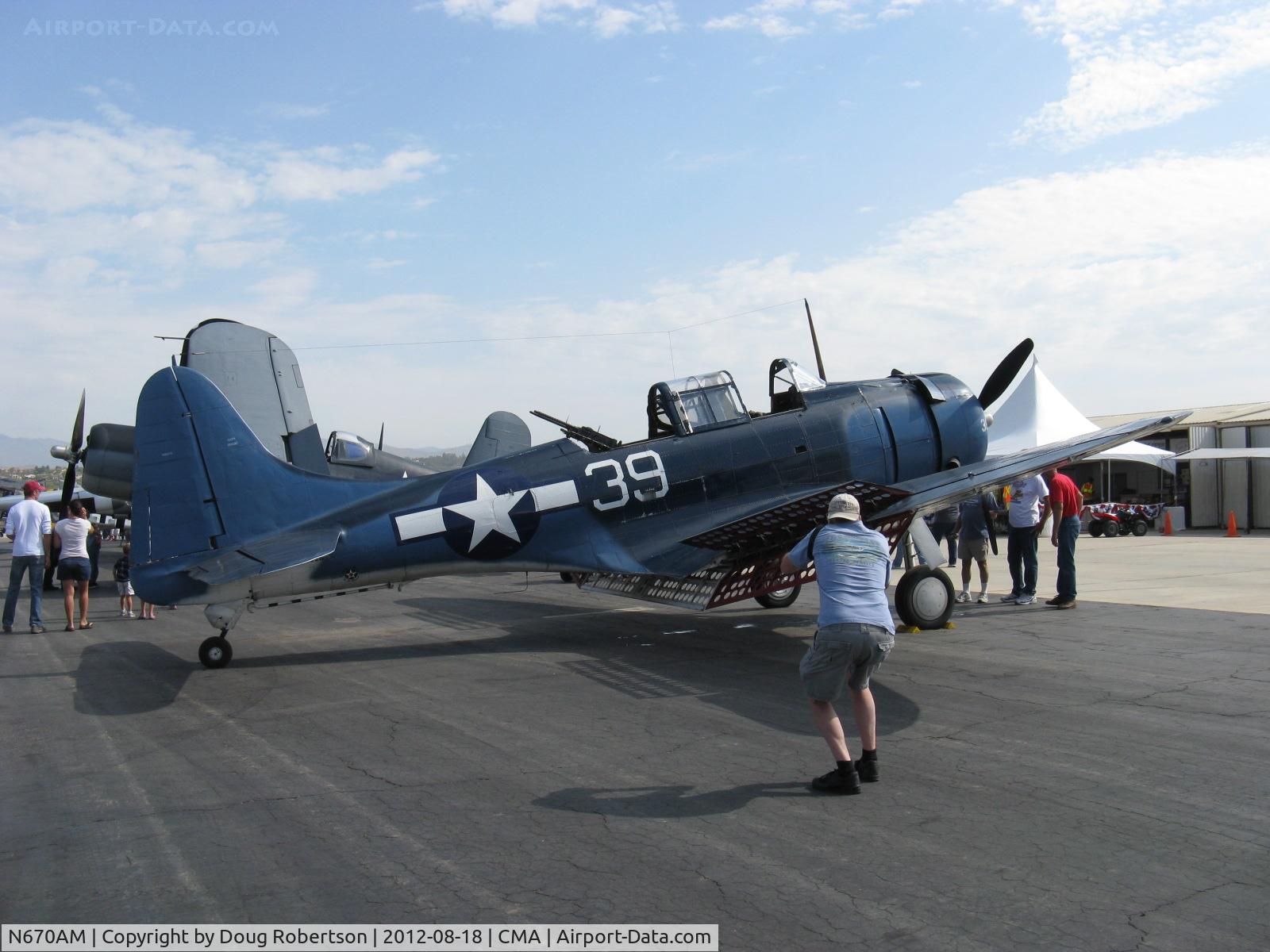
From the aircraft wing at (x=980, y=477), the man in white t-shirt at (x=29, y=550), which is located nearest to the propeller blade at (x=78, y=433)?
the man in white t-shirt at (x=29, y=550)

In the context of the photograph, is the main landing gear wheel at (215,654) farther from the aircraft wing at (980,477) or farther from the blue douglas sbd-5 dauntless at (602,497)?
the aircraft wing at (980,477)

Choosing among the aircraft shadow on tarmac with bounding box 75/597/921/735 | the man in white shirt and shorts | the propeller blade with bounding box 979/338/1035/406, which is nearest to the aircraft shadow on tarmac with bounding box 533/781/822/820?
the man in white shirt and shorts

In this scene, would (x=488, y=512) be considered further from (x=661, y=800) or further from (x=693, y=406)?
(x=661, y=800)

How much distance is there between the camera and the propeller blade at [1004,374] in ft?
41.7

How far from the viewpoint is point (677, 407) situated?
10586 millimetres

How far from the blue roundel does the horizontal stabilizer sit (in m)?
1.14

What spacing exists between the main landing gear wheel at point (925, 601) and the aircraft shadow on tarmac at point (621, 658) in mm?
1192

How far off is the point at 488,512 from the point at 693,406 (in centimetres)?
262

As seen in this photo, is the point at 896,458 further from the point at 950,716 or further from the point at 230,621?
the point at 230,621

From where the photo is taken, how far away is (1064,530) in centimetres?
1177

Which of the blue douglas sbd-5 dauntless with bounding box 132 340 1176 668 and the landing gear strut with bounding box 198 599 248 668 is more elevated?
the blue douglas sbd-5 dauntless with bounding box 132 340 1176 668

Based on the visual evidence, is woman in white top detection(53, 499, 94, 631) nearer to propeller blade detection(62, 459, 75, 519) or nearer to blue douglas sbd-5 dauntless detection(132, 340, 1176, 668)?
blue douglas sbd-5 dauntless detection(132, 340, 1176, 668)

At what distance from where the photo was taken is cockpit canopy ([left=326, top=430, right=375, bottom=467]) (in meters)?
16.3

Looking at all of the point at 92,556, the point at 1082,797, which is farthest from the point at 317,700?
the point at 92,556
